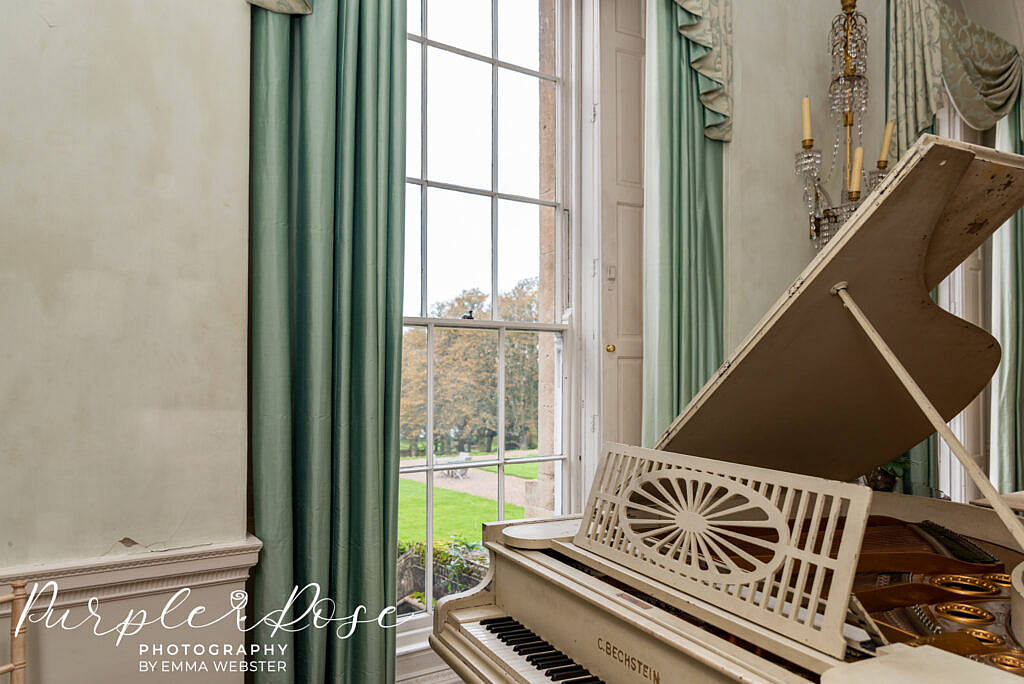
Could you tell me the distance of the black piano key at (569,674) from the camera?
123 centimetres

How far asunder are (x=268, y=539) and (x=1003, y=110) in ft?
14.7

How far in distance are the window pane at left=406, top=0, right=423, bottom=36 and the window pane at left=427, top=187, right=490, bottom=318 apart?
0.57 meters

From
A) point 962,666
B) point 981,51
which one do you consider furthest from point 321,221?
point 981,51

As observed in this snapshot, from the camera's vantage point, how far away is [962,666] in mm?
879

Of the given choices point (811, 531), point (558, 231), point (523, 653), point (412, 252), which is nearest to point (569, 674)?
point (523, 653)

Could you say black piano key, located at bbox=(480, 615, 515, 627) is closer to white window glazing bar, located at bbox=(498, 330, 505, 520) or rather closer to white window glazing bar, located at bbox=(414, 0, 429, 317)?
white window glazing bar, located at bbox=(498, 330, 505, 520)

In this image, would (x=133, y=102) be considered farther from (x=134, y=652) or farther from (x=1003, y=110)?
(x=1003, y=110)

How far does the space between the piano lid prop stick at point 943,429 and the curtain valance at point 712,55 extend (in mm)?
1688

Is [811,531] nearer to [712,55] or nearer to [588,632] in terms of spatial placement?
[588,632]

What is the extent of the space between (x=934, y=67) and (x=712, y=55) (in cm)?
147

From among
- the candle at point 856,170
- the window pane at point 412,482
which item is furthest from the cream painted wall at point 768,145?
the window pane at point 412,482

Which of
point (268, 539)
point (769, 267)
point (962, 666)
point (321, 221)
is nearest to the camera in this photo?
point (962, 666)

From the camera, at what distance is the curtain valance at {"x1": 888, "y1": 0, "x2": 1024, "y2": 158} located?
3.30m

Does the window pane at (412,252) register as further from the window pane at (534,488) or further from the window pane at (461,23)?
the window pane at (534,488)
